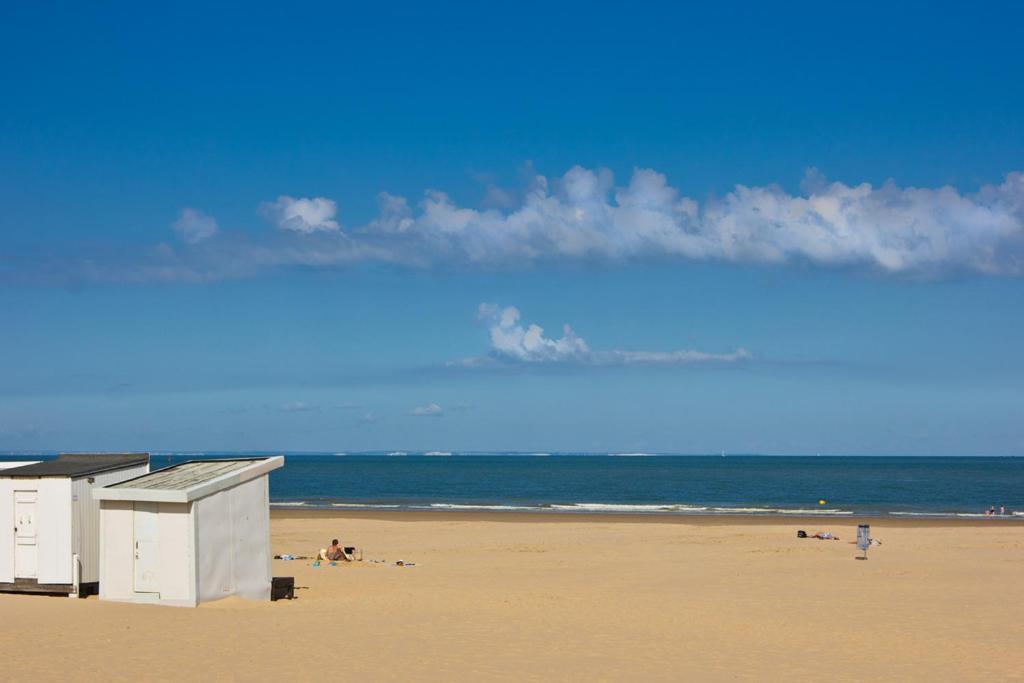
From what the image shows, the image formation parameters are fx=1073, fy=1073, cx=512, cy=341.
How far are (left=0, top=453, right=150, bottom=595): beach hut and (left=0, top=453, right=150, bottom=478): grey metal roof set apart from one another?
0.11 feet

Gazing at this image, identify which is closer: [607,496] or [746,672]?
[746,672]

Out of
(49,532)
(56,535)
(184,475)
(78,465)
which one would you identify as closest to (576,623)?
(184,475)

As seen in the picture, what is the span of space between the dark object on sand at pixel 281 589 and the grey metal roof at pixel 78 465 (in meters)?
3.55

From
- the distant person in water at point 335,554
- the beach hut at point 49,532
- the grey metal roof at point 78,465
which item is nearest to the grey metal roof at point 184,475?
the grey metal roof at point 78,465

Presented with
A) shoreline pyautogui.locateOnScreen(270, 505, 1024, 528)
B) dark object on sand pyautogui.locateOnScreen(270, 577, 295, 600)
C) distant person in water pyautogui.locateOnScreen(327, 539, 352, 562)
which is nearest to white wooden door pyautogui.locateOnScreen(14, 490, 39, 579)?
dark object on sand pyautogui.locateOnScreen(270, 577, 295, 600)

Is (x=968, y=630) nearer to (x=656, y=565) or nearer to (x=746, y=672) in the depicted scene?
(x=746, y=672)

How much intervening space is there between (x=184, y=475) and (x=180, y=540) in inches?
82.8

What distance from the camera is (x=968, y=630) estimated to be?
53.1 ft

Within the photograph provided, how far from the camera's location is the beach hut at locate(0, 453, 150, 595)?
58.7ft

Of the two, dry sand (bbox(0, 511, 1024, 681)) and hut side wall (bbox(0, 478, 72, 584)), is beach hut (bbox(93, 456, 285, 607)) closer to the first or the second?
dry sand (bbox(0, 511, 1024, 681))

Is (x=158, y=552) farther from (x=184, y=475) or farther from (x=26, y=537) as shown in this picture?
(x=26, y=537)

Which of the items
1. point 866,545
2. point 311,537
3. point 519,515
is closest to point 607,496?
point 519,515

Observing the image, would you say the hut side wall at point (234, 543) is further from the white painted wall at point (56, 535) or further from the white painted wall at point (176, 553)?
the white painted wall at point (56, 535)

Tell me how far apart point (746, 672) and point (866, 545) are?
52.3 ft
